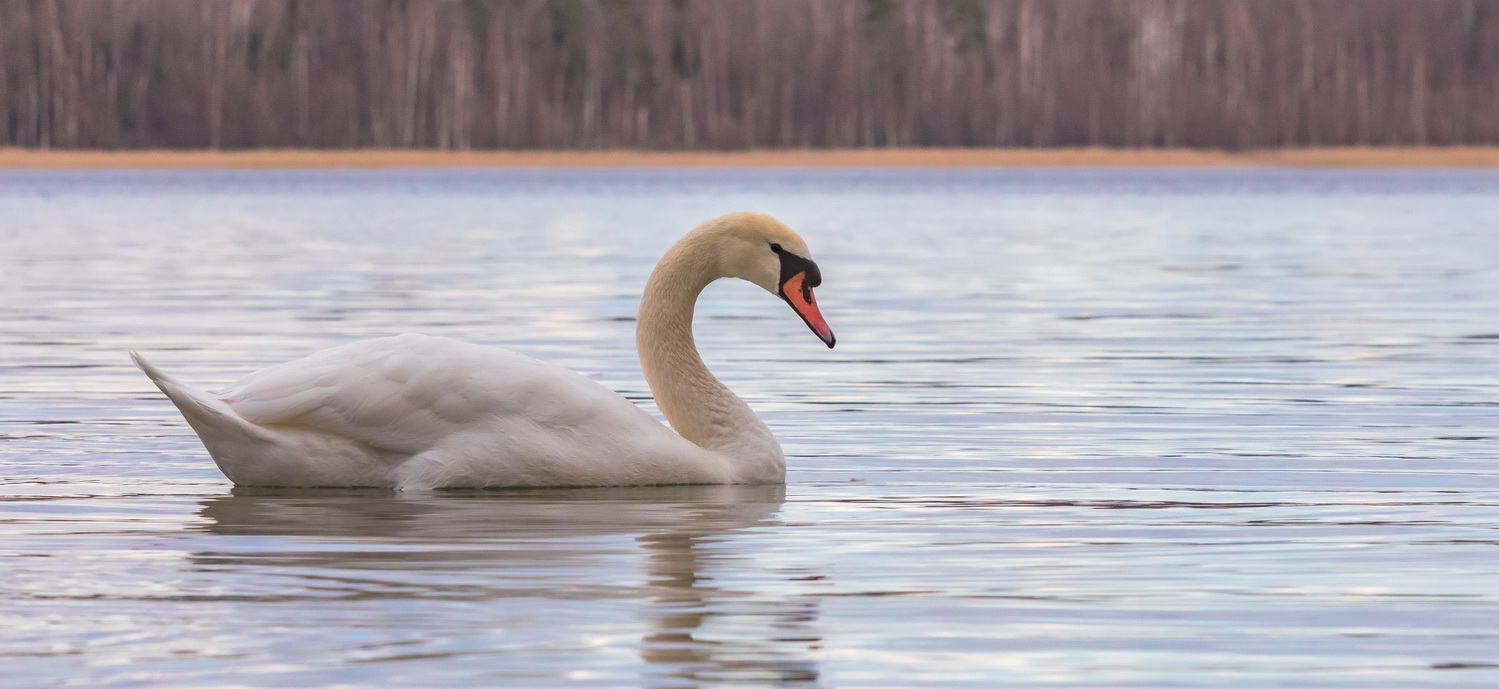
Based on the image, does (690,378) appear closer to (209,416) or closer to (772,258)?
(772,258)

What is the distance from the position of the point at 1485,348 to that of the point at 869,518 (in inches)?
349

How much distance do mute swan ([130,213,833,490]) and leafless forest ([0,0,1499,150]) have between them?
7553 cm

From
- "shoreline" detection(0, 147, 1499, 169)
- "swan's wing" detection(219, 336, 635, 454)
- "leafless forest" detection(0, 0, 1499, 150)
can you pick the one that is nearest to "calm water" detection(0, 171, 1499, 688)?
"swan's wing" detection(219, 336, 635, 454)

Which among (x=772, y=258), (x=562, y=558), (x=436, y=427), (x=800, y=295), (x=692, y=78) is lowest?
(x=692, y=78)

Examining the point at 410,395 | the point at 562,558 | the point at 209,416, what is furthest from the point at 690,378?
the point at 562,558

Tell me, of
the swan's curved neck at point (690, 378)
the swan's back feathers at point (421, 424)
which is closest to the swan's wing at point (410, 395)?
the swan's back feathers at point (421, 424)

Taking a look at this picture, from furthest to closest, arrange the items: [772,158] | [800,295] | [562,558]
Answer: [772,158] < [800,295] < [562,558]

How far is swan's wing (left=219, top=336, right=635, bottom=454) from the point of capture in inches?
351

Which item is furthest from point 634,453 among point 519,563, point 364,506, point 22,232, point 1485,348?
point 22,232

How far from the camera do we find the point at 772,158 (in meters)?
82.6

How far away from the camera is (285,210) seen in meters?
53.2

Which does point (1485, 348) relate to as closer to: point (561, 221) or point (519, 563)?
point (519, 563)

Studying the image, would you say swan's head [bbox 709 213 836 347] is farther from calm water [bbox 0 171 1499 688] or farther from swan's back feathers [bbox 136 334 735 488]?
swan's back feathers [bbox 136 334 735 488]

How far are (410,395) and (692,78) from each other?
8116 cm
